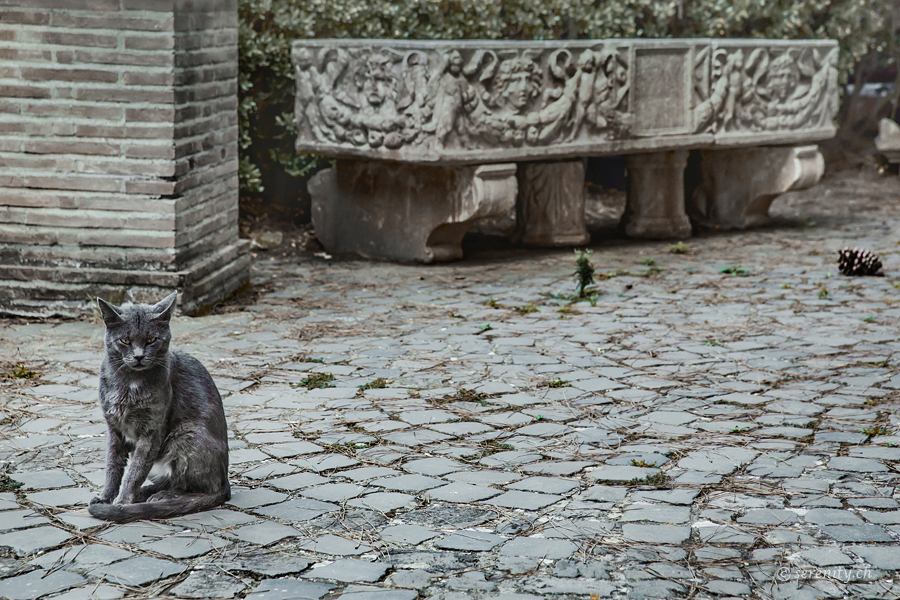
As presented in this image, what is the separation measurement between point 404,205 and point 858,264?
11.2 ft

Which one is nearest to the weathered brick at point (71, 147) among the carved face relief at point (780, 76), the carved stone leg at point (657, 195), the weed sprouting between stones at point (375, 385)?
the weed sprouting between stones at point (375, 385)

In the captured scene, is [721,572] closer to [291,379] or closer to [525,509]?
[525,509]

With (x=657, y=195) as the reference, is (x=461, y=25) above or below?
above

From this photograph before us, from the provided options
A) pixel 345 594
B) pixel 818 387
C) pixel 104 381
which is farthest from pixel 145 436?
pixel 818 387

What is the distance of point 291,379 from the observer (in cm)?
503

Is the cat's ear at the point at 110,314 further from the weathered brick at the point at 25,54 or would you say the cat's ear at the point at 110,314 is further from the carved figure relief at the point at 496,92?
the carved figure relief at the point at 496,92

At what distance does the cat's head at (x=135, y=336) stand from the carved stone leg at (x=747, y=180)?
24.8 feet

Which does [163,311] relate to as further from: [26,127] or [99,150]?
[26,127]

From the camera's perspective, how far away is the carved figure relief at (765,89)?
29.3 ft

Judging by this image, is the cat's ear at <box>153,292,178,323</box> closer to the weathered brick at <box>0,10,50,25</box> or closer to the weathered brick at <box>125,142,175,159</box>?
the weathered brick at <box>125,142,175,159</box>

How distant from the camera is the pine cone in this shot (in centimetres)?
759

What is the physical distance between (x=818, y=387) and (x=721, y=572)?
7.40 feet

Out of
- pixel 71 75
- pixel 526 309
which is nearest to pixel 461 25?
pixel 526 309

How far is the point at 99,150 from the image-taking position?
5.88 meters
